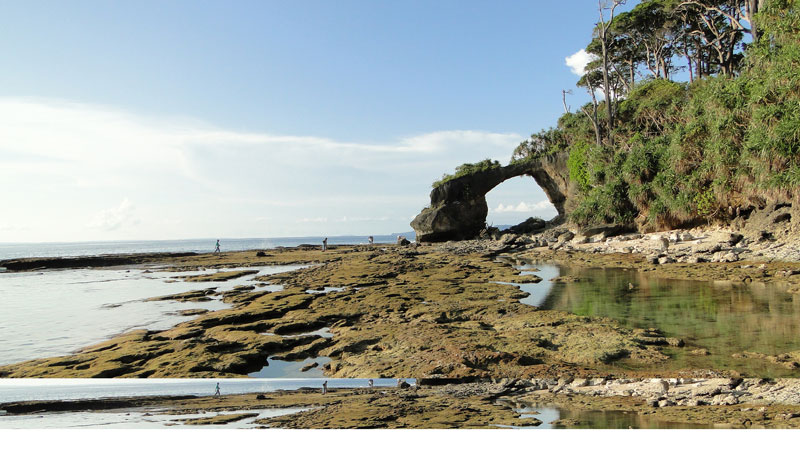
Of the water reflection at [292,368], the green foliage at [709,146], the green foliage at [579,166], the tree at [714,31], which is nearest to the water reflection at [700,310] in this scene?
the water reflection at [292,368]

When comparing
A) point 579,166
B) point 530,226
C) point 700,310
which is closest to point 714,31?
point 579,166

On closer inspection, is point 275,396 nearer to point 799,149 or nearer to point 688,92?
point 799,149

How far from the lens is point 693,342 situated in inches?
183

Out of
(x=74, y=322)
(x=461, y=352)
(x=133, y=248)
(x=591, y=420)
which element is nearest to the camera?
(x=591, y=420)

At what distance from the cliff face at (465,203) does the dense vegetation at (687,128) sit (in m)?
1.64

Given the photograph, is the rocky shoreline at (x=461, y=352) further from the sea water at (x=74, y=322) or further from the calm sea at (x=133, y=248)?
the calm sea at (x=133, y=248)

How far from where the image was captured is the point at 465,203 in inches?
1195

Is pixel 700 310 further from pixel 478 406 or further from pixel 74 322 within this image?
pixel 74 322

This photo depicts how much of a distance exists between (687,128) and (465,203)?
1622 cm

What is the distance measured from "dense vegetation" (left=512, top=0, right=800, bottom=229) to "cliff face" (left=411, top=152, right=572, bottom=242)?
1.64m

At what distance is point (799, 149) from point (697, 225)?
5.48 m

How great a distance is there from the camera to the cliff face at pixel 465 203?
30.0 metres

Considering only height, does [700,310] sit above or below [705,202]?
below
